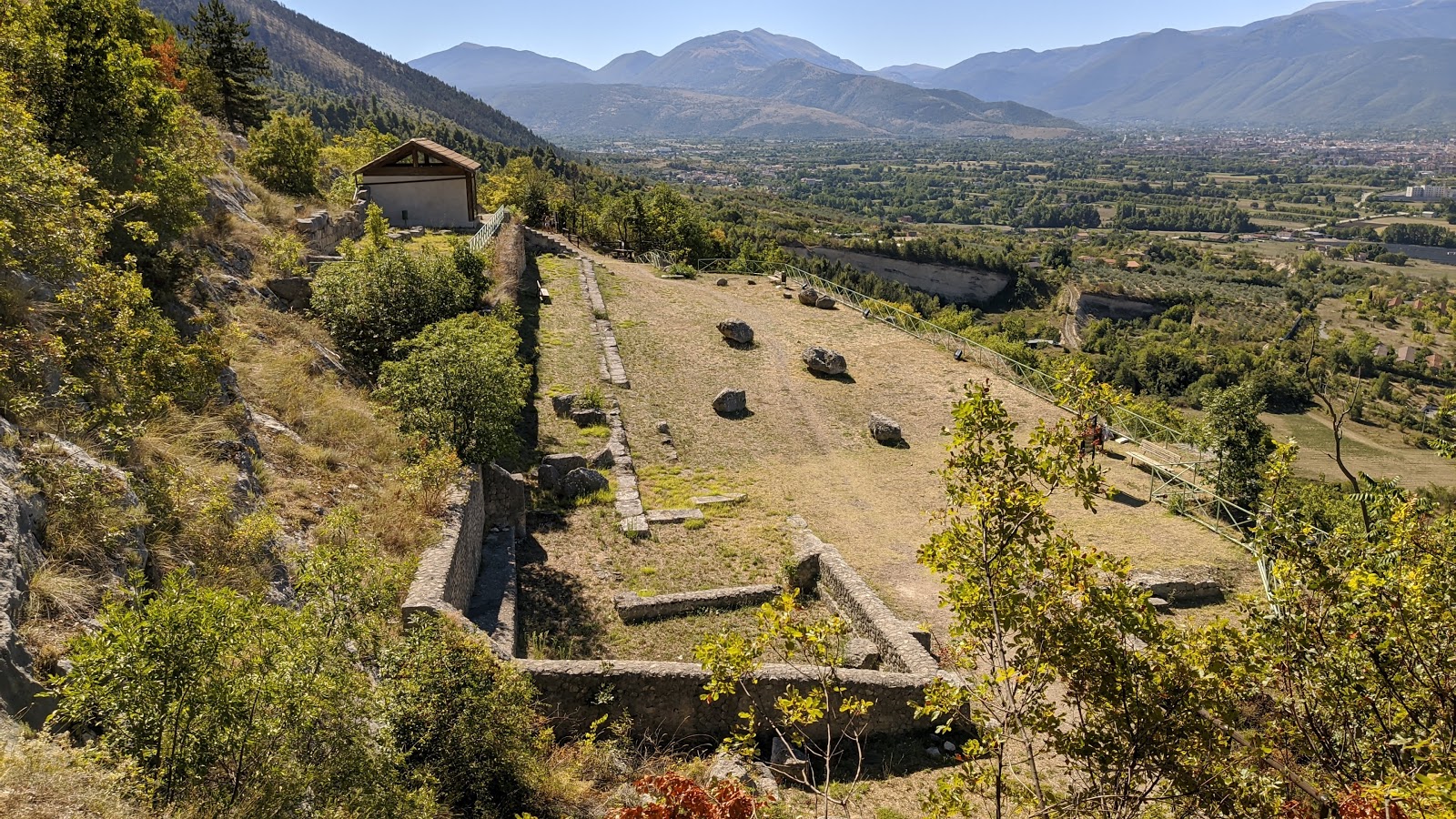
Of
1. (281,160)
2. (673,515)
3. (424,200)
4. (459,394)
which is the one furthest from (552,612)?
(424,200)

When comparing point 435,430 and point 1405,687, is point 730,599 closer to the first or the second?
point 435,430

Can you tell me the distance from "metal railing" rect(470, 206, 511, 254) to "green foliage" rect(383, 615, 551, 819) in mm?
19678

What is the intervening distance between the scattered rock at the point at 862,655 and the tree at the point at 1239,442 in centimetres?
1132

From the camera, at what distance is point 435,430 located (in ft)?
41.8

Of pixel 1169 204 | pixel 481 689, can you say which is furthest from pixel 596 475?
pixel 1169 204

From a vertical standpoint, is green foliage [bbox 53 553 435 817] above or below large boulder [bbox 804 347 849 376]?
above

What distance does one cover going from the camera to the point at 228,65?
1232 inches

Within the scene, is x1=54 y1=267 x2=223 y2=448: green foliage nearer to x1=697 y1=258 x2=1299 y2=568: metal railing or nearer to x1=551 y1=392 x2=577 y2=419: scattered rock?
x1=551 y1=392 x2=577 y2=419: scattered rock

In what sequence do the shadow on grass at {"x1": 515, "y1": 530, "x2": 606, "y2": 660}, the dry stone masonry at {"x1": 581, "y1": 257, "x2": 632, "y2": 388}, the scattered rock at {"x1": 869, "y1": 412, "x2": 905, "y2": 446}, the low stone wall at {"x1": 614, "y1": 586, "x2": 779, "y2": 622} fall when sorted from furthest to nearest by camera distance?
the dry stone masonry at {"x1": 581, "y1": 257, "x2": 632, "y2": 388} → the scattered rock at {"x1": 869, "y1": 412, "x2": 905, "y2": 446} → the low stone wall at {"x1": 614, "y1": 586, "x2": 779, "y2": 622} → the shadow on grass at {"x1": 515, "y1": 530, "x2": 606, "y2": 660}

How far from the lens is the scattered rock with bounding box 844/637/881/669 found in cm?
1101

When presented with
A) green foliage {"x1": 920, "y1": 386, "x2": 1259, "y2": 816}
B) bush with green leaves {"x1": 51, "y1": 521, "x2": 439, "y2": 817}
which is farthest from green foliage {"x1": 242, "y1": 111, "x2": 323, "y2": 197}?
green foliage {"x1": 920, "y1": 386, "x2": 1259, "y2": 816}

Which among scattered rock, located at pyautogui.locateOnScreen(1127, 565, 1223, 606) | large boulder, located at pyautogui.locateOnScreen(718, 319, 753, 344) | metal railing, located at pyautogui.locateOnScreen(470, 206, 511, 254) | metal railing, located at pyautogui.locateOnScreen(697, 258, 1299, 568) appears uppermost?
metal railing, located at pyautogui.locateOnScreen(470, 206, 511, 254)

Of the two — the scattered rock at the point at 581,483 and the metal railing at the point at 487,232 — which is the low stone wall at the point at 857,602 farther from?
the metal railing at the point at 487,232

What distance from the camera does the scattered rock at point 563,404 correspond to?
20.2m
